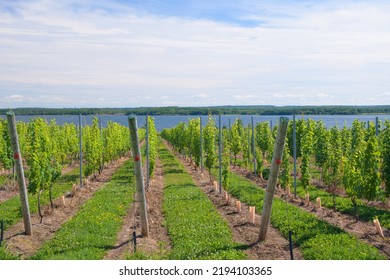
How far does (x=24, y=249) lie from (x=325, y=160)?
52.2 ft

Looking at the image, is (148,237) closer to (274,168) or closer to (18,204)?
(274,168)

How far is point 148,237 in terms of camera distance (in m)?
12.7

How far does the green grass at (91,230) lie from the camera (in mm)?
11148

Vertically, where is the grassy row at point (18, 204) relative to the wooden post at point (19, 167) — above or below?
below

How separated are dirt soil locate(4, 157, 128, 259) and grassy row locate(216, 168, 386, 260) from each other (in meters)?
7.18

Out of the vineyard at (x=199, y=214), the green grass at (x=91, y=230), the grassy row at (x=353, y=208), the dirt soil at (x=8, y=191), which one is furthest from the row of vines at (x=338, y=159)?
the dirt soil at (x=8, y=191)

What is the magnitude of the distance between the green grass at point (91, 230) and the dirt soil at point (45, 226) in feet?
1.13

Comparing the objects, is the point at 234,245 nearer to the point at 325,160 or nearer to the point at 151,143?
the point at 325,160

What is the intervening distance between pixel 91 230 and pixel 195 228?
318 centimetres

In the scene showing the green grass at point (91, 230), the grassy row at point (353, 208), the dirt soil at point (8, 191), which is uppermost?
the green grass at point (91, 230)

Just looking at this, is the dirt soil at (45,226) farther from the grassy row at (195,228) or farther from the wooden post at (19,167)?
the grassy row at (195,228)

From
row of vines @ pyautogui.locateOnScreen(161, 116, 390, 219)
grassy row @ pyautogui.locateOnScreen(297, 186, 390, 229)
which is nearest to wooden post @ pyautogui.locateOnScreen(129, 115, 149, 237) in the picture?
row of vines @ pyautogui.locateOnScreen(161, 116, 390, 219)

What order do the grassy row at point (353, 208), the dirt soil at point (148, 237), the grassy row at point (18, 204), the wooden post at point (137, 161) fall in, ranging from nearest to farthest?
the dirt soil at point (148, 237) → the wooden post at point (137, 161) → the grassy row at point (353, 208) → the grassy row at point (18, 204)
